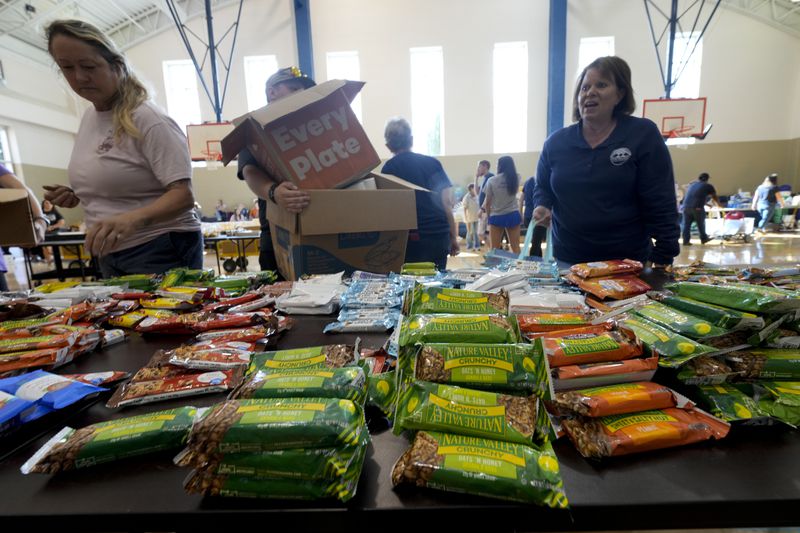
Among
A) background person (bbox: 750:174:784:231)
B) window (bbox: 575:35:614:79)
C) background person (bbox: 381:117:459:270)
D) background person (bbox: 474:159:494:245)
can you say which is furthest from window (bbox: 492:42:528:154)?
background person (bbox: 381:117:459:270)

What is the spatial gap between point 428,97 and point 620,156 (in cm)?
958

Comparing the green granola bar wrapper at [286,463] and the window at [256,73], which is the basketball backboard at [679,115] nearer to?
the green granola bar wrapper at [286,463]

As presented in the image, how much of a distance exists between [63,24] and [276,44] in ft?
33.7

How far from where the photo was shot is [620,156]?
5.35 ft

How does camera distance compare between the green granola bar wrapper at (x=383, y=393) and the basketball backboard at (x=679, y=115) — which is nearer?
the green granola bar wrapper at (x=383, y=393)

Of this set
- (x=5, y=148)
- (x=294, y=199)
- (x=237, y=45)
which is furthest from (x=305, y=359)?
(x=5, y=148)

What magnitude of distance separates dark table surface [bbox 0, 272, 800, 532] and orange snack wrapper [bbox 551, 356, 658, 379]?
0.42 feet

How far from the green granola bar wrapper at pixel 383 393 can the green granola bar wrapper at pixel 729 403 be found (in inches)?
18.8

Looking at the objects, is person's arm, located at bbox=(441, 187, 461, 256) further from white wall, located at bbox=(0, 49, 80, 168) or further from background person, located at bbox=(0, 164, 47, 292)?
white wall, located at bbox=(0, 49, 80, 168)

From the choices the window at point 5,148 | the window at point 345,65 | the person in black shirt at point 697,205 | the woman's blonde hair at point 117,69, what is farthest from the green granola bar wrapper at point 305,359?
the window at point 5,148

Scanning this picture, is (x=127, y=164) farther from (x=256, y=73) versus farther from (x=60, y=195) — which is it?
Answer: (x=256, y=73)

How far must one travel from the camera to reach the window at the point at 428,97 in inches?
397

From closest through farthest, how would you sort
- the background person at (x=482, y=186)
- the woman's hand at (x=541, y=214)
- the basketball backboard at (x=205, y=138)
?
the woman's hand at (x=541, y=214) → the basketball backboard at (x=205, y=138) → the background person at (x=482, y=186)

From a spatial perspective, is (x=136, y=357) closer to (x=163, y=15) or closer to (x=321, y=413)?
(x=321, y=413)
